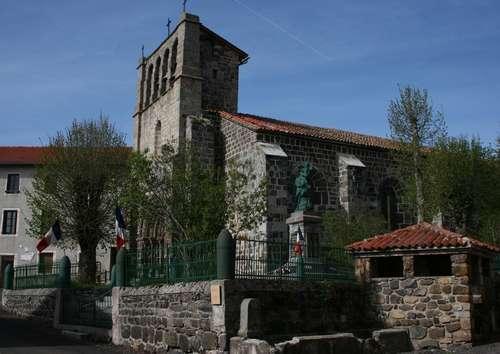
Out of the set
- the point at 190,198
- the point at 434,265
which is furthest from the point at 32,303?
the point at 434,265

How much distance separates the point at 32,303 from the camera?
20.9m

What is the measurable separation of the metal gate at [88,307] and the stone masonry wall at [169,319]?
7.29 feet

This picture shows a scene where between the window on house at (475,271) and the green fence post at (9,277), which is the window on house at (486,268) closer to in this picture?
the window on house at (475,271)

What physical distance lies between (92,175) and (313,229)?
43.0 ft

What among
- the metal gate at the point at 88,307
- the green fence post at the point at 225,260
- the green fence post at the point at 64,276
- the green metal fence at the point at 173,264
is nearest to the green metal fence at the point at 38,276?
the green fence post at the point at 64,276

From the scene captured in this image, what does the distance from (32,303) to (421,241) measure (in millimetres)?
14935

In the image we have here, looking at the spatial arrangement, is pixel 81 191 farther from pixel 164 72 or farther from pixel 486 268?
pixel 486 268

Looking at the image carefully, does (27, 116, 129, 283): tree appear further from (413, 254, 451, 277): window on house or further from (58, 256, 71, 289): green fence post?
(413, 254, 451, 277): window on house

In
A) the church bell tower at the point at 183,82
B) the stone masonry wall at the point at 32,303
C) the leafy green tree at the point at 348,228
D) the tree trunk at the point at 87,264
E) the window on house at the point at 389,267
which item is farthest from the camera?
the church bell tower at the point at 183,82

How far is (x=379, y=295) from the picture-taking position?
13188 millimetres

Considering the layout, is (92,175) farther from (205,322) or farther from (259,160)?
(205,322)

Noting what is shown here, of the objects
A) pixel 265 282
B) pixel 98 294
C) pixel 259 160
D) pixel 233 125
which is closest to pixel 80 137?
pixel 233 125

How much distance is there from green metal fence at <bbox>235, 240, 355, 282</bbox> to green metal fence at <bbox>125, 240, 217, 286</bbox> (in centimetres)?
63

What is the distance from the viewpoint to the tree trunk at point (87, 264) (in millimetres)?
24645
